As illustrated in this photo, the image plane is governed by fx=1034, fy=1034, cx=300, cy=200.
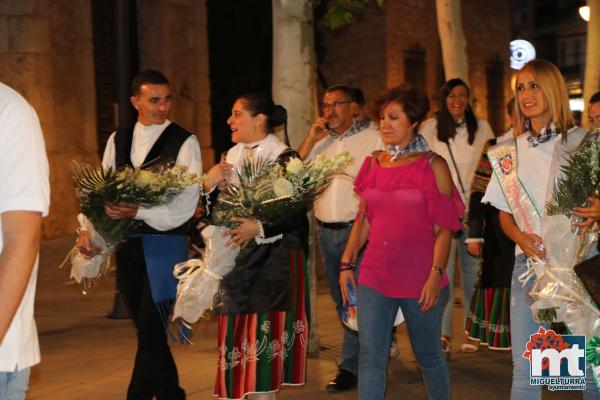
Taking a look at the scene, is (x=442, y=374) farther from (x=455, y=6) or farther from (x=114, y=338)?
(x=455, y=6)

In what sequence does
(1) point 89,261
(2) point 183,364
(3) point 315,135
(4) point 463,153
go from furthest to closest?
(4) point 463,153
(2) point 183,364
(3) point 315,135
(1) point 89,261

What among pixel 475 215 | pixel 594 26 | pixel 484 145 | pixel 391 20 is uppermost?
pixel 391 20

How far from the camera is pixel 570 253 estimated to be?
497 cm

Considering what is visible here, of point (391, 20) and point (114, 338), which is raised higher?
point (391, 20)

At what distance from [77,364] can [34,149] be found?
545 centimetres

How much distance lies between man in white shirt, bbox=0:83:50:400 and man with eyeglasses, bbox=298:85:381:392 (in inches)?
174

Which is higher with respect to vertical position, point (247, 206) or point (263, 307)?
point (247, 206)

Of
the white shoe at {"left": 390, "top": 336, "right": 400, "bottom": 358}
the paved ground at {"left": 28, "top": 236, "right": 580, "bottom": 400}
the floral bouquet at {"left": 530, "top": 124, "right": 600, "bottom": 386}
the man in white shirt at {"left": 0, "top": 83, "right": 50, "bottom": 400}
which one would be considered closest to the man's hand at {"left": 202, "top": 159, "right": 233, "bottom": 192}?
the paved ground at {"left": 28, "top": 236, "right": 580, "bottom": 400}

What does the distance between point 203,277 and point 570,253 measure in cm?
212

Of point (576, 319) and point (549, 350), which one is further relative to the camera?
point (549, 350)

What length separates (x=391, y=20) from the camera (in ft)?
84.1

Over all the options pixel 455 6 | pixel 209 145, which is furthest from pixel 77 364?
pixel 209 145

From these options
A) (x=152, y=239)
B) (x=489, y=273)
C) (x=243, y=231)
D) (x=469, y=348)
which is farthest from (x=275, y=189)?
(x=469, y=348)

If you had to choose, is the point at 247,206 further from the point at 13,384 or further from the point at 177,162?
the point at 13,384
